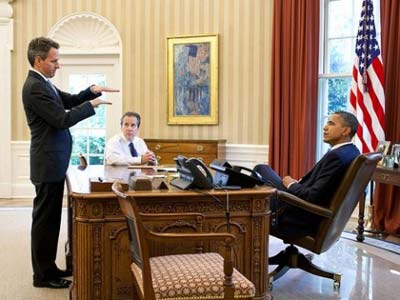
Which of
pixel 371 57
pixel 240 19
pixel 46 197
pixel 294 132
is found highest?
pixel 240 19

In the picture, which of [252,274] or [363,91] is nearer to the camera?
[252,274]

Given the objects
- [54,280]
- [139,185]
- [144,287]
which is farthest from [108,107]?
[144,287]

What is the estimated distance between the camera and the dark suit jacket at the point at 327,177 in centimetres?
324

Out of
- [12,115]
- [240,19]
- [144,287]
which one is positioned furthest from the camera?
[12,115]

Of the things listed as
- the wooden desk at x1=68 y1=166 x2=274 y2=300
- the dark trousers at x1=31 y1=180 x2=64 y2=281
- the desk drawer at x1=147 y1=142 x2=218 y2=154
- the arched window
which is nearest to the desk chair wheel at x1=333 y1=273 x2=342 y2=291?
the wooden desk at x1=68 y1=166 x2=274 y2=300

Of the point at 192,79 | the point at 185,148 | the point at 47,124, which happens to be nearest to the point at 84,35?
the point at 192,79

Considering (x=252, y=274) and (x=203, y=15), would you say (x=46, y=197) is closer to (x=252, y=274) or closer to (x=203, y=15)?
(x=252, y=274)

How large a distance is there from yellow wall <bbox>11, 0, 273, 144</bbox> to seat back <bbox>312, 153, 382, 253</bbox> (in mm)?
3413

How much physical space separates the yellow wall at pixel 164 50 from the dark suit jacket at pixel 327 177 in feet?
10.9

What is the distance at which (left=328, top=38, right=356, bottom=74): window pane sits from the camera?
19.8 ft

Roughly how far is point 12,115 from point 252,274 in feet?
17.5

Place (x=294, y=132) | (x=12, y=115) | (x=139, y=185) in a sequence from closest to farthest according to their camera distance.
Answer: (x=139, y=185) < (x=294, y=132) < (x=12, y=115)

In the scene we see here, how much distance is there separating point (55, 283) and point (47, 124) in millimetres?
1097

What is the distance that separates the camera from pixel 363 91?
5215 mm
